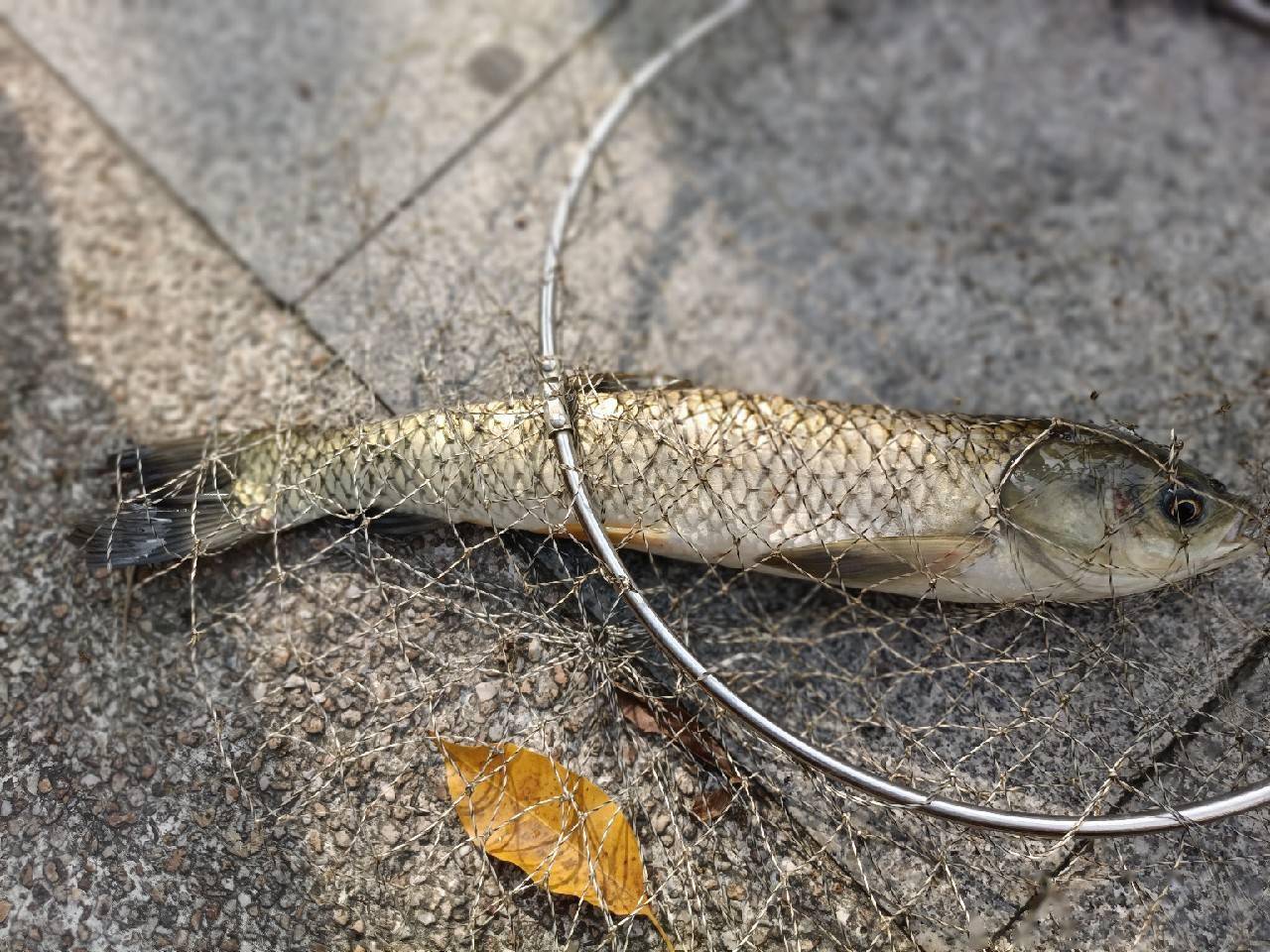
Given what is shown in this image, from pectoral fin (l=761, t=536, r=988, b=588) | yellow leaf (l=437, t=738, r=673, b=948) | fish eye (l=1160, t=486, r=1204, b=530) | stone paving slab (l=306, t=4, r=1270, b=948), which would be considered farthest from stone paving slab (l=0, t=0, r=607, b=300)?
fish eye (l=1160, t=486, r=1204, b=530)

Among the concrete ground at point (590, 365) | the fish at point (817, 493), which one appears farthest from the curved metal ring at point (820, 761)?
the concrete ground at point (590, 365)

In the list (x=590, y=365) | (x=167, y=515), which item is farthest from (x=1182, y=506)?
(x=167, y=515)

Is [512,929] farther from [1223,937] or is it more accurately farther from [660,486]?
[1223,937]

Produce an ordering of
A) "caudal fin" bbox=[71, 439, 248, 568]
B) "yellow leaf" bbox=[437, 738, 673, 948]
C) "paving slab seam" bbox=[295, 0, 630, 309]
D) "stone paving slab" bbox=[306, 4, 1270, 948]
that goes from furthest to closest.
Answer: "paving slab seam" bbox=[295, 0, 630, 309]
"stone paving slab" bbox=[306, 4, 1270, 948]
"caudal fin" bbox=[71, 439, 248, 568]
"yellow leaf" bbox=[437, 738, 673, 948]

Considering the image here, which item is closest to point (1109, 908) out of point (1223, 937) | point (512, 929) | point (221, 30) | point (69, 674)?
point (1223, 937)

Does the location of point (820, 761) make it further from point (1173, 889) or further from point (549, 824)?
point (1173, 889)

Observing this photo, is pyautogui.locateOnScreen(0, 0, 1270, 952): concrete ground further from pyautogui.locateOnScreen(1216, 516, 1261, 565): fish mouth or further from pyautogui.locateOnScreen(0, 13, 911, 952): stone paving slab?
pyautogui.locateOnScreen(1216, 516, 1261, 565): fish mouth

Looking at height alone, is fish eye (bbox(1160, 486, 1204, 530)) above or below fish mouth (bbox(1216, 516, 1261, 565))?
above
